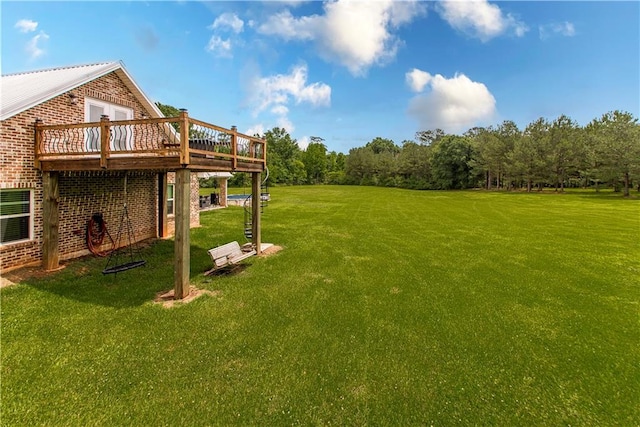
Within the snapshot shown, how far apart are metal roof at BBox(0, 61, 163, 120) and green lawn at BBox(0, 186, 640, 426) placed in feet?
15.6

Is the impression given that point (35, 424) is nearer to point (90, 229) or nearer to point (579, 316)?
point (90, 229)

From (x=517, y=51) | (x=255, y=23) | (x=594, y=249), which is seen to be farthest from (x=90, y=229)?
(x=517, y=51)

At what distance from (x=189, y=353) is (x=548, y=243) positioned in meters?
15.6

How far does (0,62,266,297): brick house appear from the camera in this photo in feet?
25.2

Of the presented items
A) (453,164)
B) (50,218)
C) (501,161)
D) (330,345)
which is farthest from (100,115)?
(453,164)

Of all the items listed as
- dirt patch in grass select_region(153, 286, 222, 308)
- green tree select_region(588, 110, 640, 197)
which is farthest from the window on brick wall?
green tree select_region(588, 110, 640, 197)

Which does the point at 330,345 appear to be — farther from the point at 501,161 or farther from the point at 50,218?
the point at 501,161

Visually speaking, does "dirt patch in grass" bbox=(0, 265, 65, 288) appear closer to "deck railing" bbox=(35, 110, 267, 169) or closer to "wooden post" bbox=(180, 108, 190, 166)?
"deck railing" bbox=(35, 110, 267, 169)

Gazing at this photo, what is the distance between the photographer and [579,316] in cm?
721

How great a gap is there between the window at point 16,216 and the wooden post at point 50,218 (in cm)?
50

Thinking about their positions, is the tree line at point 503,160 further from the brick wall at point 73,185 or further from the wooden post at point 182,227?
the wooden post at point 182,227

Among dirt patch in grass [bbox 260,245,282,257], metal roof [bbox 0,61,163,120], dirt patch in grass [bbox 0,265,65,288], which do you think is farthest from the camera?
dirt patch in grass [bbox 260,245,282,257]

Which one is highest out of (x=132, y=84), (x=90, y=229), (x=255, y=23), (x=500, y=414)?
(x=255, y=23)

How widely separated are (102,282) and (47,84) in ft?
22.3
